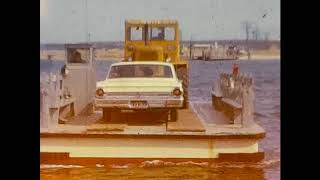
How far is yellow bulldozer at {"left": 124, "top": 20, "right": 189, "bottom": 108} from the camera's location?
3422 mm

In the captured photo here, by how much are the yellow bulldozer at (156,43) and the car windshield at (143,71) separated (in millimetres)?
48

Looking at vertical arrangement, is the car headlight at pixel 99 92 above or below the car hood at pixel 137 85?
below

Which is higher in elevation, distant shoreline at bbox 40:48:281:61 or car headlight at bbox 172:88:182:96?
distant shoreline at bbox 40:48:281:61

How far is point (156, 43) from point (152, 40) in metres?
0.04

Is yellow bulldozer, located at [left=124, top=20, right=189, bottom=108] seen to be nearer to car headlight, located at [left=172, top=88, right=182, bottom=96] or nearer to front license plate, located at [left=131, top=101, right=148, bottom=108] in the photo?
car headlight, located at [left=172, top=88, right=182, bottom=96]

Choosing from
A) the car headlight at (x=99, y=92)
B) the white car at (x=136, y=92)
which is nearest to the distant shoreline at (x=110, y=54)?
the white car at (x=136, y=92)

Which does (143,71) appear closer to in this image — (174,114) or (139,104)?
(139,104)

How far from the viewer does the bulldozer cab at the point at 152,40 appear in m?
3.42

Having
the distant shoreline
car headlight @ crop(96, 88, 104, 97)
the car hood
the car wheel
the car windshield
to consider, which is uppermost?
the distant shoreline

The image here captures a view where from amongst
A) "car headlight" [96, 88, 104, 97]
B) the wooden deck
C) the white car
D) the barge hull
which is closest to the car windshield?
the white car

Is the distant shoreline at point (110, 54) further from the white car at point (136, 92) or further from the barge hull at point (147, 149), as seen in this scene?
the barge hull at point (147, 149)

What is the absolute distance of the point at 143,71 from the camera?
3.47 metres

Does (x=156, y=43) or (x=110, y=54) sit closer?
(x=110, y=54)

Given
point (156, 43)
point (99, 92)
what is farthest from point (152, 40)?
point (99, 92)
